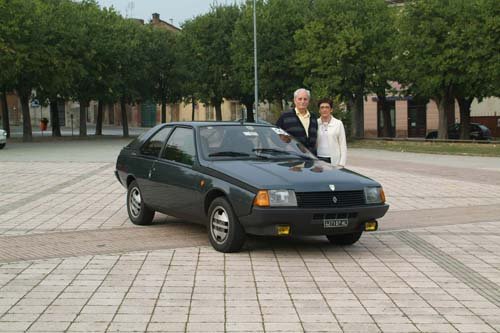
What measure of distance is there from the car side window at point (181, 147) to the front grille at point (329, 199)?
1.66 m

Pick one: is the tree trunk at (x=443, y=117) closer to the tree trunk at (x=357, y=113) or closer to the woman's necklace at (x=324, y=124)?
the tree trunk at (x=357, y=113)

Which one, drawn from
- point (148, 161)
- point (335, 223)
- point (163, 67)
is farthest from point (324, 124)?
point (163, 67)

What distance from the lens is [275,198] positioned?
714 cm

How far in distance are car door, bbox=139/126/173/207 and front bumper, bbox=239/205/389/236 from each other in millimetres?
2188

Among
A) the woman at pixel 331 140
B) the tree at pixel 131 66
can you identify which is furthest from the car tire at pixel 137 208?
the tree at pixel 131 66

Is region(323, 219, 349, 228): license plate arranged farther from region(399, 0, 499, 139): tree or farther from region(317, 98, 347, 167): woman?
region(399, 0, 499, 139): tree

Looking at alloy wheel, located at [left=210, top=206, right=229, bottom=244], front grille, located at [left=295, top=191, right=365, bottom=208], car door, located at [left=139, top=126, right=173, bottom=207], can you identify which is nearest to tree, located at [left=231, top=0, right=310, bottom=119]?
car door, located at [left=139, top=126, right=173, bottom=207]

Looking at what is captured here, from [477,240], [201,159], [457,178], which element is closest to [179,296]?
[201,159]

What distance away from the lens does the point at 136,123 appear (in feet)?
309

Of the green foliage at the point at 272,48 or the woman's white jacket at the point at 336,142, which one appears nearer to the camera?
the woman's white jacket at the point at 336,142

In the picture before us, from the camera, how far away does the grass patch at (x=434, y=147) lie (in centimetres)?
2798

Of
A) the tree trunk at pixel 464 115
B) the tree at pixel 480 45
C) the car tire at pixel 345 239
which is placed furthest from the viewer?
the tree trunk at pixel 464 115

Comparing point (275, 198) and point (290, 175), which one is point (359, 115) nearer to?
point (290, 175)

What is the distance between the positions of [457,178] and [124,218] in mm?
9534
